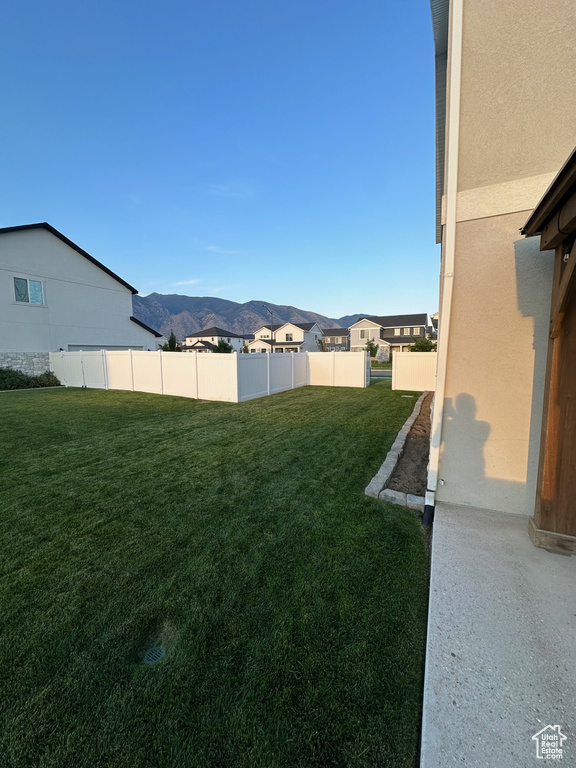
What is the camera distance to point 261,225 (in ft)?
65.8

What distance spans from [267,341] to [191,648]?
51.3 metres

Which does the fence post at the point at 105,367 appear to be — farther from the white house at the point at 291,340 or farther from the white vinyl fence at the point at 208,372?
the white house at the point at 291,340

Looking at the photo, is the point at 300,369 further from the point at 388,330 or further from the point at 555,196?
the point at 388,330

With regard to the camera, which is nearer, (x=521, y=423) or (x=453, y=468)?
(x=521, y=423)

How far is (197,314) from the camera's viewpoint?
6029 inches

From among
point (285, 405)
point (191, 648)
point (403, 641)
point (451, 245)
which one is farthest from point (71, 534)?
point (285, 405)

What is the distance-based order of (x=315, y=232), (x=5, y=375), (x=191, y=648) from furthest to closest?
1. (x=315, y=232)
2. (x=5, y=375)
3. (x=191, y=648)

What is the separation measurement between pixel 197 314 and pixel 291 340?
114 m

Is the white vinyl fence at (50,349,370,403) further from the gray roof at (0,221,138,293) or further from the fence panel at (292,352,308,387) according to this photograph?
the gray roof at (0,221,138,293)

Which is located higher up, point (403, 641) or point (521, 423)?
point (521, 423)

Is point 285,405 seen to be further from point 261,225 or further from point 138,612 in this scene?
point 261,225

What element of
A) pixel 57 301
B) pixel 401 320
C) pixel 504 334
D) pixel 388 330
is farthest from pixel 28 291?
pixel 401 320

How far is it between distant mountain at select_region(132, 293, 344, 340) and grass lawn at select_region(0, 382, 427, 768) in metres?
132

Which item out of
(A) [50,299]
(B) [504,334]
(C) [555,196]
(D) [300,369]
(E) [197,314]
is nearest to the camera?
(C) [555,196]
